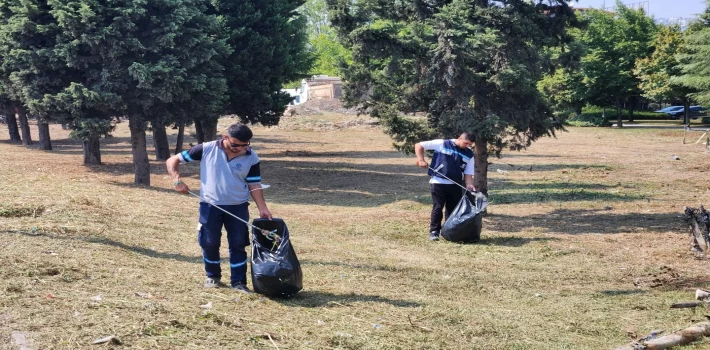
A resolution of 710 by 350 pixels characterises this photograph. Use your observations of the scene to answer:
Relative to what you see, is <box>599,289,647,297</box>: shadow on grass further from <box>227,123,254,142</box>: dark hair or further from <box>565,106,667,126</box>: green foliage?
<box>565,106,667,126</box>: green foliage

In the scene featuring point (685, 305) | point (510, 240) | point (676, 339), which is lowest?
point (510, 240)

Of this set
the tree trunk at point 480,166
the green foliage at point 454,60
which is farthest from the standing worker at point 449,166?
the tree trunk at point 480,166

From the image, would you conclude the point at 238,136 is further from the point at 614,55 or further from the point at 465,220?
the point at 614,55

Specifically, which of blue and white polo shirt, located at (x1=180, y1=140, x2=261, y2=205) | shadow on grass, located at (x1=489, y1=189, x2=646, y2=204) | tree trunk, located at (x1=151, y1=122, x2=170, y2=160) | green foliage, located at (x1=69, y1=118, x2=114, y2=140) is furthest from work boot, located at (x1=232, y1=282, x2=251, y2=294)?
tree trunk, located at (x1=151, y1=122, x2=170, y2=160)

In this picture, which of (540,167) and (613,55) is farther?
(613,55)

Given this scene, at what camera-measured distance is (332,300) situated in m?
7.59

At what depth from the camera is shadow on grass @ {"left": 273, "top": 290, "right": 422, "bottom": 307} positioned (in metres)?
7.38

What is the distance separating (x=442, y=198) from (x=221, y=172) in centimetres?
579

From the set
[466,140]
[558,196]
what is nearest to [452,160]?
[466,140]

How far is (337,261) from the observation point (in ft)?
33.6

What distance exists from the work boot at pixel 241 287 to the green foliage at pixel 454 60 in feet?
22.8

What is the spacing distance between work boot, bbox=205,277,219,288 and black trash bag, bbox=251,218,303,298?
1.49 ft

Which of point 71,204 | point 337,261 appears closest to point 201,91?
point 71,204

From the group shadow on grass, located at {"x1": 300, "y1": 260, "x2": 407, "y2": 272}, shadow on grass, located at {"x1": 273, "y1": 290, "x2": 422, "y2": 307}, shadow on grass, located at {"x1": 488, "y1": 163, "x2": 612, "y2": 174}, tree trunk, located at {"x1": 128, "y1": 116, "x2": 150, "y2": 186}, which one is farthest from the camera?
shadow on grass, located at {"x1": 488, "y1": 163, "x2": 612, "y2": 174}
